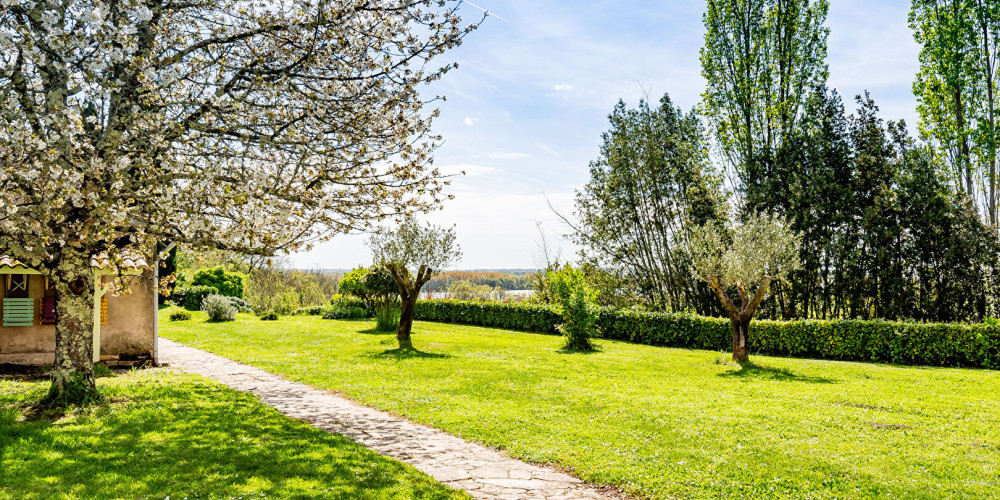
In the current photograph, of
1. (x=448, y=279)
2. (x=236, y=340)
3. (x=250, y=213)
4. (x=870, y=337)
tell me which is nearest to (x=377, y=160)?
(x=250, y=213)

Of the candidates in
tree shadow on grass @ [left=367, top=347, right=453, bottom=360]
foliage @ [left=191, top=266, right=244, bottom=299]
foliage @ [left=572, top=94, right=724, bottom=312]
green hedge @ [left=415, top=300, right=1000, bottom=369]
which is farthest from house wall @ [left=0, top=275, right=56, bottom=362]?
foliage @ [left=191, top=266, right=244, bottom=299]

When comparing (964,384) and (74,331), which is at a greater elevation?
(74,331)

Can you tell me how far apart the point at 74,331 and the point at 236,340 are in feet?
31.6

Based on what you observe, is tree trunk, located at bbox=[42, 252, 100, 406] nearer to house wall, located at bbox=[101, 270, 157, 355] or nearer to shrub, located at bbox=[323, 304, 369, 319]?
house wall, located at bbox=[101, 270, 157, 355]

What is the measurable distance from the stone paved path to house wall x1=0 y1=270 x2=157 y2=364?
213 centimetres

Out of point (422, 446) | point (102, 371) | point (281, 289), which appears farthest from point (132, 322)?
point (281, 289)

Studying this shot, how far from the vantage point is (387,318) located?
70.9 feet

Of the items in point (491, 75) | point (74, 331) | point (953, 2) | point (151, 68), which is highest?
point (953, 2)

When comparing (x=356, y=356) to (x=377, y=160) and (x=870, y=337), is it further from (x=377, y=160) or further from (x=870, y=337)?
(x=870, y=337)

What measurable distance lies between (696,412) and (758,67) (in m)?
17.0

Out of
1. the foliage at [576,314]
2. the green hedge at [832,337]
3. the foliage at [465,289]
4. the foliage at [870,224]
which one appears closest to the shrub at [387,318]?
the green hedge at [832,337]

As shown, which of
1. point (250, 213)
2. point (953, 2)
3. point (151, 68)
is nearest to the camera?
point (151, 68)

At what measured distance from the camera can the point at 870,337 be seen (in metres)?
15.4

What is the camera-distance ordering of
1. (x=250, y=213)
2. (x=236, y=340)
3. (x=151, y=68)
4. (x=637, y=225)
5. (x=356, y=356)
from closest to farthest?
1. (x=151, y=68)
2. (x=250, y=213)
3. (x=356, y=356)
4. (x=236, y=340)
5. (x=637, y=225)
